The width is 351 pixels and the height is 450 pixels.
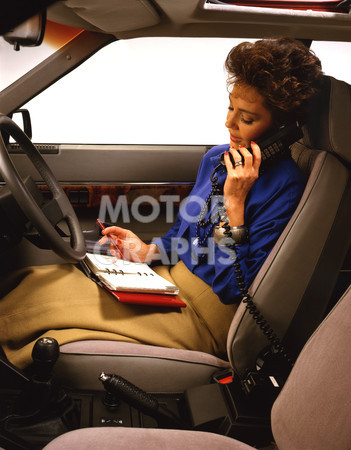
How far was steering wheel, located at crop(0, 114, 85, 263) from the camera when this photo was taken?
1118 mm

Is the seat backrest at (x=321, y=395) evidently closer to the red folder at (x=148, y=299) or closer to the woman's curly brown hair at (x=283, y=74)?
the red folder at (x=148, y=299)

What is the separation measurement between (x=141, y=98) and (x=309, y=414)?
1.83 metres

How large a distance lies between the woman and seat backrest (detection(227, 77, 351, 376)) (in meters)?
0.10

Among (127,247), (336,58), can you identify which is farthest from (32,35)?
(336,58)

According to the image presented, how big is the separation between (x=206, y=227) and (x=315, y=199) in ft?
1.61

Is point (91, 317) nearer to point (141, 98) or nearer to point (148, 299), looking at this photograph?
point (148, 299)

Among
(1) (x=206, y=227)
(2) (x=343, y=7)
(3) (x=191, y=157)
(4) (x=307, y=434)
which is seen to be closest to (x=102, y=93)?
(3) (x=191, y=157)

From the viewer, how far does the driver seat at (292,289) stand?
1.24 m

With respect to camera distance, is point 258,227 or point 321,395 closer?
point 321,395

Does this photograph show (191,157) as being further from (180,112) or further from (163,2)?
(163,2)

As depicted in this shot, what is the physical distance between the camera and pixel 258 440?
4.10 ft

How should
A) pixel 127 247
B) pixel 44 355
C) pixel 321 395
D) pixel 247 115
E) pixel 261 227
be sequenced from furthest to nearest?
pixel 127 247 < pixel 247 115 < pixel 261 227 < pixel 44 355 < pixel 321 395

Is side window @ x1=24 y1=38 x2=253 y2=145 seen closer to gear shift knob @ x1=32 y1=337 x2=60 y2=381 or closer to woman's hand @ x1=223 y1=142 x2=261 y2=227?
woman's hand @ x1=223 y1=142 x2=261 y2=227

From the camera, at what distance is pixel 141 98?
2.27 meters
